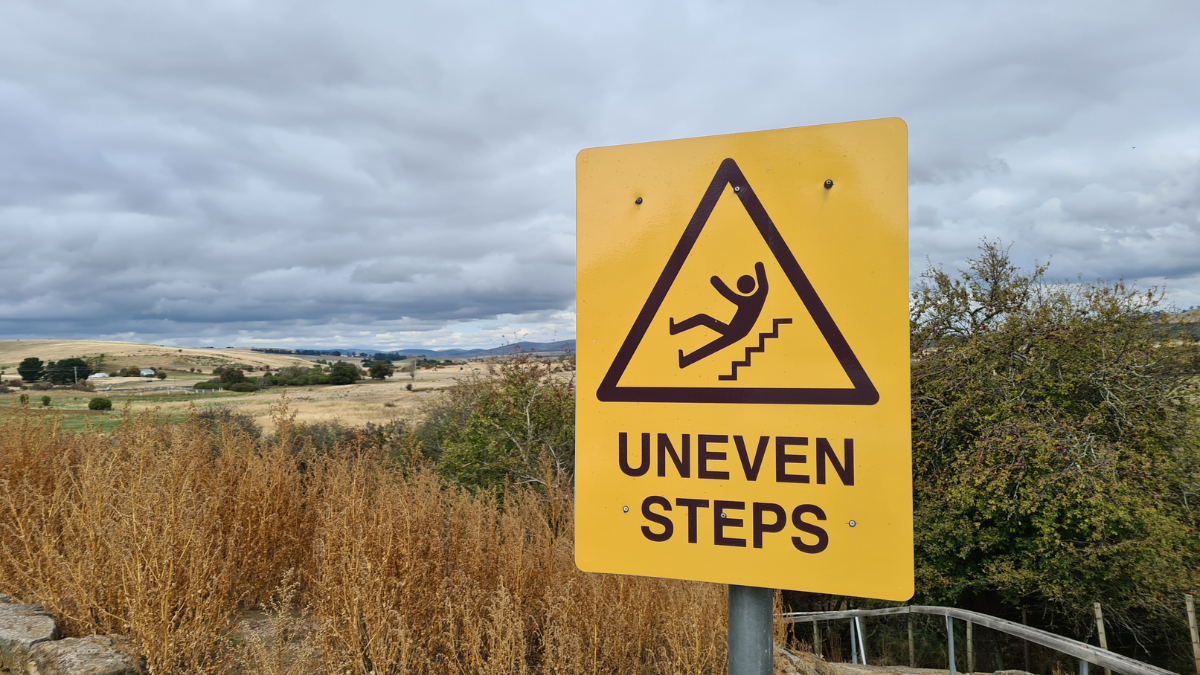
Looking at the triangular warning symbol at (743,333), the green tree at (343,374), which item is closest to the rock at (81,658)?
the triangular warning symbol at (743,333)

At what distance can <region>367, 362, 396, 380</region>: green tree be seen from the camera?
55719 mm

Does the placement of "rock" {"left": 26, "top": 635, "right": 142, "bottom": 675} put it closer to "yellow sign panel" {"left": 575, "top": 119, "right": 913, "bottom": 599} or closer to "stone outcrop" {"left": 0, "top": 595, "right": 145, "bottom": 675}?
"stone outcrop" {"left": 0, "top": 595, "right": 145, "bottom": 675}

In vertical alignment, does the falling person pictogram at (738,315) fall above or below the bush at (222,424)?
above

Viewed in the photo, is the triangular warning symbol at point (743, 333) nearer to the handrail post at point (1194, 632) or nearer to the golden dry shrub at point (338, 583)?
the golden dry shrub at point (338, 583)

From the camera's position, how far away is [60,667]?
2.80 meters

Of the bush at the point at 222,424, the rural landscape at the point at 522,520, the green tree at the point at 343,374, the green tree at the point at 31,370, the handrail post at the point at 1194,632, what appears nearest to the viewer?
the rural landscape at the point at 522,520

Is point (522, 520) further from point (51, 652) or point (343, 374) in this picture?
point (343, 374)

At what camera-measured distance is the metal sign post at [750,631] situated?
1273 millimetres

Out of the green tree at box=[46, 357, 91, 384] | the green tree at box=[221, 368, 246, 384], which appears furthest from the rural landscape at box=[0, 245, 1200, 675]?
the green tree at box=[46, 357, 91, 384]

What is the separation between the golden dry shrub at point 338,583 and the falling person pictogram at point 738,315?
1.92m

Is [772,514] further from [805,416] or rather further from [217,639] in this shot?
[217,639]

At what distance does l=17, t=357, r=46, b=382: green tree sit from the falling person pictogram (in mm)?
51671

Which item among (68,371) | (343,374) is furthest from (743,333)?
(343,374)

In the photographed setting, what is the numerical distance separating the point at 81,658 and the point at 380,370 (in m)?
56.6
